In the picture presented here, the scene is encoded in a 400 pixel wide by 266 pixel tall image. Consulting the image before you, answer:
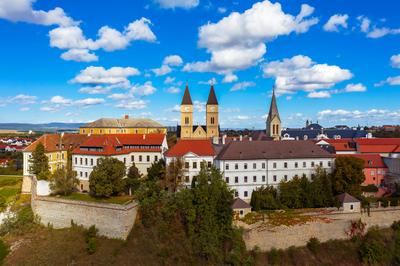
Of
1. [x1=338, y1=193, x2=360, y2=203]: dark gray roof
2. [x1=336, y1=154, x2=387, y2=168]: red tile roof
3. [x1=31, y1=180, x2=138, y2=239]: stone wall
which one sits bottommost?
[x1=31, y1=180, x2=138, y2=239]: stone wall

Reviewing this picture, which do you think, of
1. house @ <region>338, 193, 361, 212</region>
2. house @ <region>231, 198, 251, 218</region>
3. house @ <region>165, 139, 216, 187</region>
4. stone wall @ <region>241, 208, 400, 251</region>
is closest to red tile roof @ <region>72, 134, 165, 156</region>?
house @ <region>165, 139, 216, 187</region>

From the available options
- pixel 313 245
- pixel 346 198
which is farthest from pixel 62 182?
pixel 346 198

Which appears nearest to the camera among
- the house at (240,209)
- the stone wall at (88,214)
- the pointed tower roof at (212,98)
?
the stone wall at (88,214)

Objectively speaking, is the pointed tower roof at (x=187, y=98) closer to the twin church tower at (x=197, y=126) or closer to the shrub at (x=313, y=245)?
the twin church tower at (x=197, y=126)

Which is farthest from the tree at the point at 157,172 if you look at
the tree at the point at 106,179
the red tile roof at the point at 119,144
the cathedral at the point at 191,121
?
the cathedral at the point at 191,121

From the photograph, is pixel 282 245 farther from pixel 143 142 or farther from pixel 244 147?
pixel 143 142

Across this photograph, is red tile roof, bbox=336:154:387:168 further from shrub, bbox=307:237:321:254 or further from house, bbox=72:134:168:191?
house, bbox=72:134:168:191
